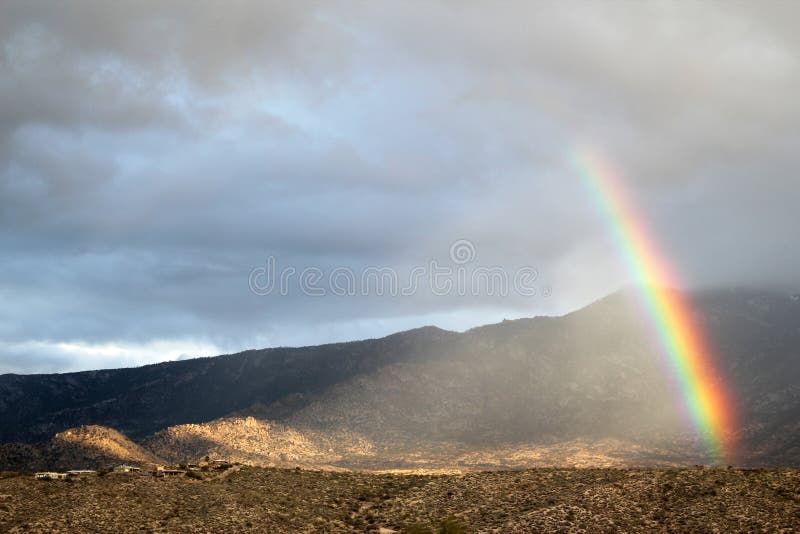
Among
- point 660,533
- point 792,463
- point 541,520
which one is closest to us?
point 660,533

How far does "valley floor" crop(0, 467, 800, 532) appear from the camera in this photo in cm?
6275

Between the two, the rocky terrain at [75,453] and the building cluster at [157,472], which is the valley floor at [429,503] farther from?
the rocky terrain at [75,453]

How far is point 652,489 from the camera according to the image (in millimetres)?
70625

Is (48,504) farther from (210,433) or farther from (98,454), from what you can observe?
A: (210,433)

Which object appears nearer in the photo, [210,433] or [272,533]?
[272,533]

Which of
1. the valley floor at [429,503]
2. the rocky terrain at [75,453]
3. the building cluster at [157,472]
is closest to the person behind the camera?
the valley floor at [429,503]

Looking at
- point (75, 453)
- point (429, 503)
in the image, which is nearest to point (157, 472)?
point (429, 503)

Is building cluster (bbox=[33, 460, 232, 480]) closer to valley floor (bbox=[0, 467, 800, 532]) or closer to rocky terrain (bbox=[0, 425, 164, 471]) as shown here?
valley floor (bbox=[0, 467, 800, 532])

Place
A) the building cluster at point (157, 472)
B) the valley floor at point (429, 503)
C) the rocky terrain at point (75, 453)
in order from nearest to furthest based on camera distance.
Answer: the valley floor at point (429, 503) → the building cluster at point (157, 472) → the rocky terrain at point (75, 453)

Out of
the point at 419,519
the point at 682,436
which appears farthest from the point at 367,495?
the point at 682,436

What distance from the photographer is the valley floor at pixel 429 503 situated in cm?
6275

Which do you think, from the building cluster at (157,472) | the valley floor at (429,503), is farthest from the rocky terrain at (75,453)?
the valley floor at (429,503)

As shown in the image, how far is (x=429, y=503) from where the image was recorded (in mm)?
75750

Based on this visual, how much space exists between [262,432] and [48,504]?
131 metres
